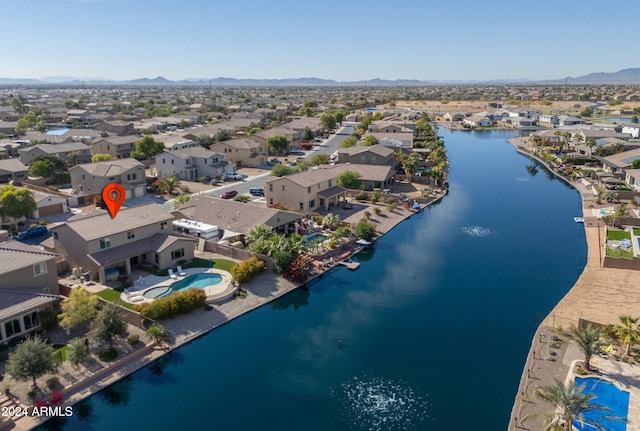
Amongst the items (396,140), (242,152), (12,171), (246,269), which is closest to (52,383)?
(246,269)

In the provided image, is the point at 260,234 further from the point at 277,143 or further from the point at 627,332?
the point at 277,143

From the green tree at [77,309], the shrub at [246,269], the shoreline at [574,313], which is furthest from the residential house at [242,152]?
the green tree at [77,309]

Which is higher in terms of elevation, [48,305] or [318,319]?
[48,305]

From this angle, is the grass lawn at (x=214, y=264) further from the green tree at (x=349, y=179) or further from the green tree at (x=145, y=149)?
the green tree at (x=145, y=149)

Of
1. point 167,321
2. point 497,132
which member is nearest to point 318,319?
point 167,321

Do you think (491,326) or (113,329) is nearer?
(113,329)

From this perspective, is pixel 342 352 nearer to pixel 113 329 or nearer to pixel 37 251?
pixel 113 329
